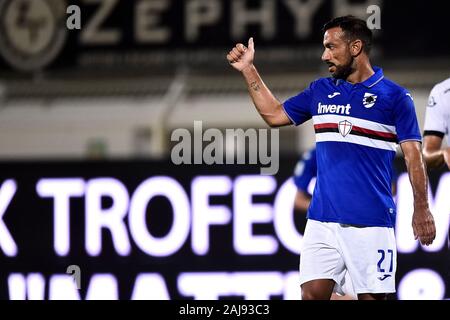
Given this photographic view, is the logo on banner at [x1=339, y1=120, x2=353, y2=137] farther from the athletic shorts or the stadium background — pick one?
the stadium background

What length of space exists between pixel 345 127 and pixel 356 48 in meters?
0.41

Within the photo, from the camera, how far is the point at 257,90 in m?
5.96

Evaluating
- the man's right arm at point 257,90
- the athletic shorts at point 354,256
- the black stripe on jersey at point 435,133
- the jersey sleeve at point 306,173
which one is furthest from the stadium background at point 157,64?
the athletic shorts at point 354,256

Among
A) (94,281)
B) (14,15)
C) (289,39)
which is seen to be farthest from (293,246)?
(14,15)

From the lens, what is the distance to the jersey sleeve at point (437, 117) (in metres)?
6.76

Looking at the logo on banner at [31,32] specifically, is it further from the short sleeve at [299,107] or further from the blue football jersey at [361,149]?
the blue football jersey at [361,149]

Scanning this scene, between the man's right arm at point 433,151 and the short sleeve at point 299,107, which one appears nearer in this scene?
the short sleeve at point 299,107

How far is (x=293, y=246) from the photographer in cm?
861

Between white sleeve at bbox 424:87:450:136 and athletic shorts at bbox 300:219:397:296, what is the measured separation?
129 centimetres

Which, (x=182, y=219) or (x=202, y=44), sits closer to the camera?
(x=182, y=219)

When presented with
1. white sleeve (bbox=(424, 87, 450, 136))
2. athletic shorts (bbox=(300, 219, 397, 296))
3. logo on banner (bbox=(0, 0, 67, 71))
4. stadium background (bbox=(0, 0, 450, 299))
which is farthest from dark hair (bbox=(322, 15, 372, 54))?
logo on banner (bbox=(0, 0, 67, 71))

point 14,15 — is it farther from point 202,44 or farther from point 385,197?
point 385,197

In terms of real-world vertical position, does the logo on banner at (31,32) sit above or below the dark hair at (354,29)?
above

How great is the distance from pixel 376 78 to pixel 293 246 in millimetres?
3063
